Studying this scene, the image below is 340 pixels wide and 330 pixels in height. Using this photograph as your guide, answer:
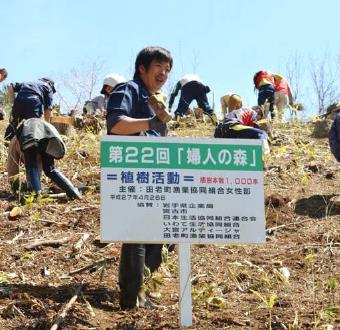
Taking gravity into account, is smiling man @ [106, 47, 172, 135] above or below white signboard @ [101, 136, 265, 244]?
above

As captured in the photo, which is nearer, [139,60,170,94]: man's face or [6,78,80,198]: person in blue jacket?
[139,60,170,94]: man's face

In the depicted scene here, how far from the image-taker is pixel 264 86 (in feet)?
32.9

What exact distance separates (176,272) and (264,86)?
20.9 feet

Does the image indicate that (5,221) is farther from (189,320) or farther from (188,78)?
(188,78)

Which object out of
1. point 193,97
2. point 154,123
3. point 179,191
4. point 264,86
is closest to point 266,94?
point 264,86

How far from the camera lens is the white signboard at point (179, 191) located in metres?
3.06

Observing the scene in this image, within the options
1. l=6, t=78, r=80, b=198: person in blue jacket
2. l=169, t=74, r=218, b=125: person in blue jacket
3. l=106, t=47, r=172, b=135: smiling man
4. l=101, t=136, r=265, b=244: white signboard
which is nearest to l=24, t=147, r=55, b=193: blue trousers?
l=6, t=78, r=80, b=198: person in blue jacket

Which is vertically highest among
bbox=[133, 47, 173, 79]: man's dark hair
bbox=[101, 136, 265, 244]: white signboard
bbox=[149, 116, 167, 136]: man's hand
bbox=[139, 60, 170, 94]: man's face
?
bbox=[133, 47, 173, 79]: man's dark hair

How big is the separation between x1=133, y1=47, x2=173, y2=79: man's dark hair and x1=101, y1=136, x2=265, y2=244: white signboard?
572 millimetres

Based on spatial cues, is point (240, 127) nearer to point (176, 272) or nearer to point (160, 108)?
point (176, 272)

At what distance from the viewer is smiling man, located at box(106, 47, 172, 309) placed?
3.24m

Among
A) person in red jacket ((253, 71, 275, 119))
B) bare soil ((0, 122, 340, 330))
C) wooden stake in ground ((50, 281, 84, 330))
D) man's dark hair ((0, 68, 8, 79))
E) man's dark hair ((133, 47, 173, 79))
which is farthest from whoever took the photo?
person in red jacket ((253, 71, 275, 119))

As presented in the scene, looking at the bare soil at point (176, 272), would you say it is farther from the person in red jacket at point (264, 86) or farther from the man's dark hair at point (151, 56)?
the person in red jacket at point (264, 86)

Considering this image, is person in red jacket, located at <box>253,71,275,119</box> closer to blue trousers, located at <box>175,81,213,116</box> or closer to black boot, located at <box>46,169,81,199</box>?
blue trousers, located at <box>175,81,213,116</box>
